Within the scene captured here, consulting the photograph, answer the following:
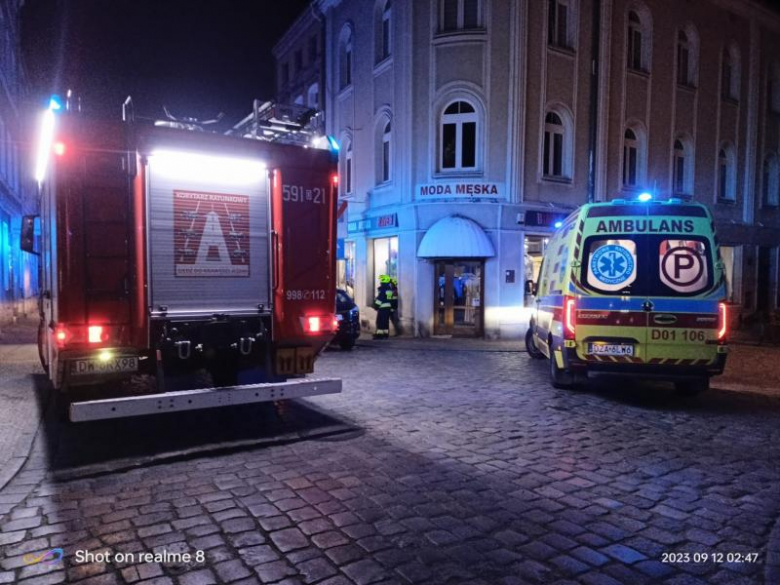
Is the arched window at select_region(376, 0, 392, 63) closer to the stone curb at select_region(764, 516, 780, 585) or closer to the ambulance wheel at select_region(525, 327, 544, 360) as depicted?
the ambulance wheel at select_region(525, 327, 544, 360)

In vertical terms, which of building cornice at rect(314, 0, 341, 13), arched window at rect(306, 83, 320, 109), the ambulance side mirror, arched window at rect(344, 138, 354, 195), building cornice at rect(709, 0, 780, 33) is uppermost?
building cornice at rect(709, 0, 780, 33)

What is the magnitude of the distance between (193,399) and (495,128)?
→ 45.2ft

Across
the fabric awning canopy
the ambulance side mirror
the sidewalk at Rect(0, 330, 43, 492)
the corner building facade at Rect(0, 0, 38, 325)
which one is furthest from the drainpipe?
the corner building facade at Rect(0, 0, 38, 325)

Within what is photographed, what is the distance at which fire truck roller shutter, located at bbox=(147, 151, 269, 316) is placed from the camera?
5707 mm

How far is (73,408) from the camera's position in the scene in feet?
16.4

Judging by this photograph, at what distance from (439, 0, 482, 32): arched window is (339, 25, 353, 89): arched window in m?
4.94

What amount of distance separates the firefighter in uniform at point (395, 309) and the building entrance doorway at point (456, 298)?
46.8 inches

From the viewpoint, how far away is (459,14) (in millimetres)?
17125

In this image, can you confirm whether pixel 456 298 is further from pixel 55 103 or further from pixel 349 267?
pixel 55 103

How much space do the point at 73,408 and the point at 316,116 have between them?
4.17 meters

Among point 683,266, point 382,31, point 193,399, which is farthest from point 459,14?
point 193,399

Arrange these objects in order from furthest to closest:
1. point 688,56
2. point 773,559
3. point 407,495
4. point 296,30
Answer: point 296,30 → point 688,56 → point 407,495 → point 773,559

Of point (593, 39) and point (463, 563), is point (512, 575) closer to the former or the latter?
point (463, 563)

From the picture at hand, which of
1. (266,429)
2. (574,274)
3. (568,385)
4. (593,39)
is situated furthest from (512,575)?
(593,39)
